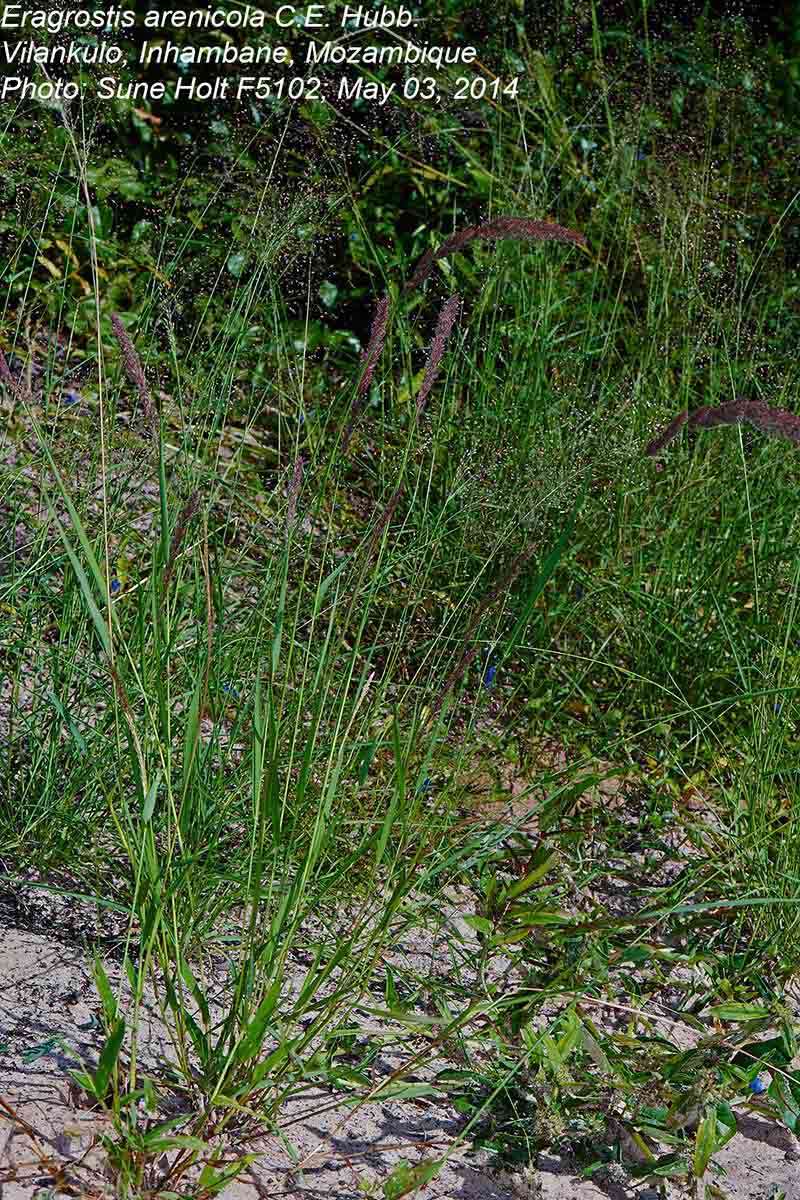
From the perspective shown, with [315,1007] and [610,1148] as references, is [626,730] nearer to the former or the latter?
[610,1148]

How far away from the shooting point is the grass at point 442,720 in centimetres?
174

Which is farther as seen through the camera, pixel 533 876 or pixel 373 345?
pixel 533 876

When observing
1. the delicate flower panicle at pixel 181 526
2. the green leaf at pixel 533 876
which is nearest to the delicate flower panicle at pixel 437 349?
the delicate flower panicle at pixel 181 526

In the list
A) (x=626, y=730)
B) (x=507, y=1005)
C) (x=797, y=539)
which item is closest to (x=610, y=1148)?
(x=507, y=1005)

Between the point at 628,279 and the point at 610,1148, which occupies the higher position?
the point at 628,279

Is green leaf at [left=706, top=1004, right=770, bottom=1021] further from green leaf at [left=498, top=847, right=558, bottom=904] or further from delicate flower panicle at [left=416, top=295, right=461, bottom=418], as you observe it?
delicate flower panicle at [left=416, top=295, right=461, bottom=418]

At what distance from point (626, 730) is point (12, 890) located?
140 centimetres

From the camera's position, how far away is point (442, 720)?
193 cm

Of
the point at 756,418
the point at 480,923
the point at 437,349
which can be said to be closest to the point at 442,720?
the point at 480,923

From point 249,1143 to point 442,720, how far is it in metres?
0.62

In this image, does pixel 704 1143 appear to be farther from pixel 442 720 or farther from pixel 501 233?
pixel 501 233

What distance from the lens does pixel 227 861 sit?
2.09 metres

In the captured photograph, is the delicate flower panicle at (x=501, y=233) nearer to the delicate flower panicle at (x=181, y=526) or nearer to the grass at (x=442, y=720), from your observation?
the grass at (x=442, y=720)

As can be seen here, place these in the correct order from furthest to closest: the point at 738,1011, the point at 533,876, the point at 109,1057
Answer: the point at 533,876 < the point at 738,1011 < the point at 109,1057
